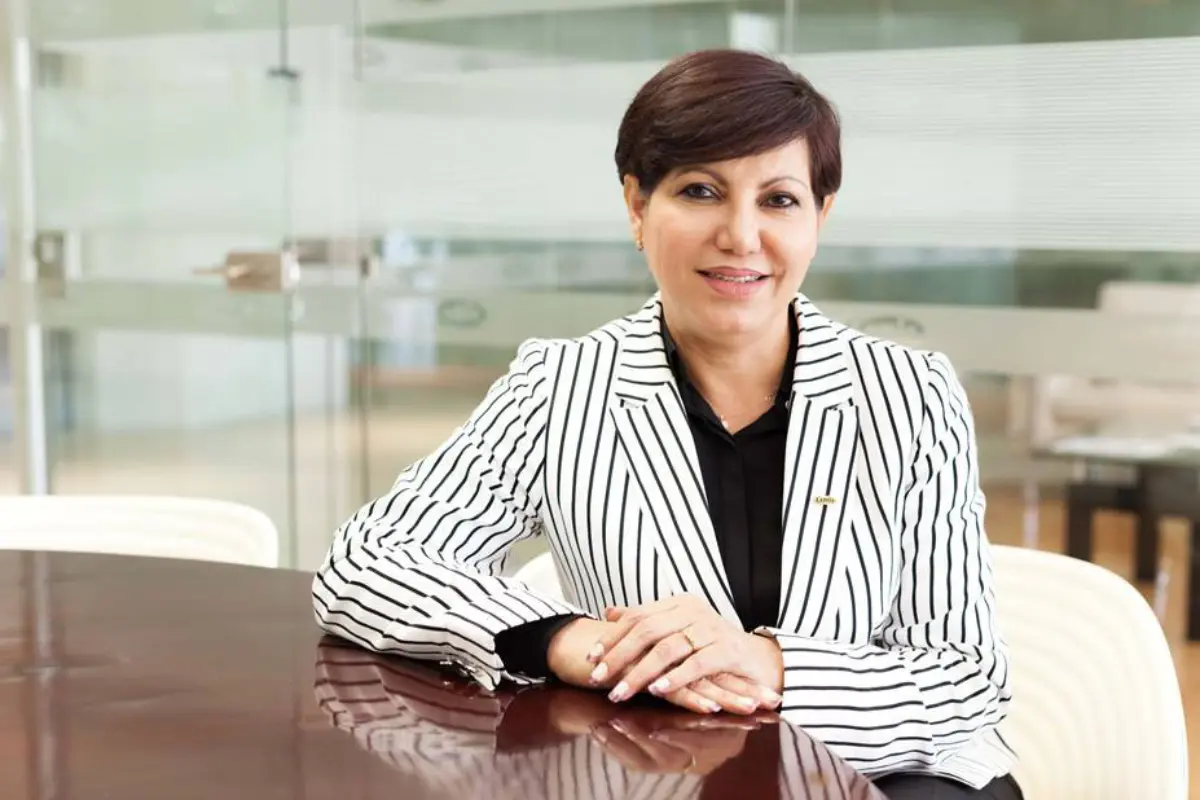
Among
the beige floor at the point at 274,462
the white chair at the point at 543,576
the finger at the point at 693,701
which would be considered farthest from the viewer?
the beige floor at the point at 274,462

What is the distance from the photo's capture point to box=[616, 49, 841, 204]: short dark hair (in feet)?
5.75

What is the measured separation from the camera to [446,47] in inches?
156

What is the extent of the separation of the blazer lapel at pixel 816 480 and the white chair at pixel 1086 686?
327 mm

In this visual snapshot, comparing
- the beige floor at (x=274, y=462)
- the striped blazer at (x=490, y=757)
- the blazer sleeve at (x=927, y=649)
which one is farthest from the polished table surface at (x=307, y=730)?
the beige floor at (x=274, y=462)

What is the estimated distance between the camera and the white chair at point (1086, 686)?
1.77m

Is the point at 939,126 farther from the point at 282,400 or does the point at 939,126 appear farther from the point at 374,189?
the point at 282,400

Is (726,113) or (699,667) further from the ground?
(726,113)

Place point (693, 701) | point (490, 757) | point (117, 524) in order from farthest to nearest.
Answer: point (117, 524), point (693, 701), point (490, 757)

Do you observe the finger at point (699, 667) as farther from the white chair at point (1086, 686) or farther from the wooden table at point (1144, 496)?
the wooden table at point (1144, 496)

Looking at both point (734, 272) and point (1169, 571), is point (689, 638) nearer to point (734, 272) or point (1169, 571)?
point (734, 272)

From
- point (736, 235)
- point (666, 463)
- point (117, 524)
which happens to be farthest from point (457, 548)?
point (117, 524)

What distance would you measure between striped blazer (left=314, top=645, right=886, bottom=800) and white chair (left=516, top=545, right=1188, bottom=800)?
58cm

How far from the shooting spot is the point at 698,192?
181cm

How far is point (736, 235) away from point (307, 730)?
0.75 metres
